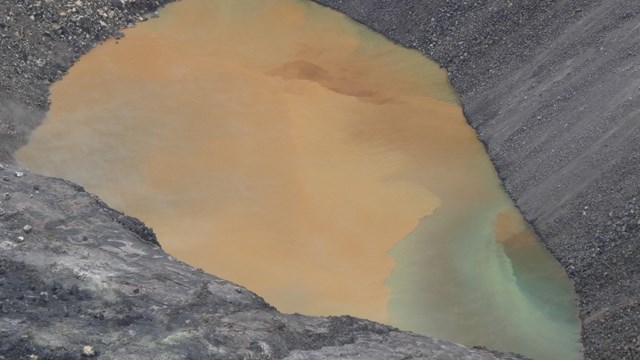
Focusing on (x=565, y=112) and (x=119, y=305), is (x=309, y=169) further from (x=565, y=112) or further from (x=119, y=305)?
(x=119, y=305)

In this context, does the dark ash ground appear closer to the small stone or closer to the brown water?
the small stone

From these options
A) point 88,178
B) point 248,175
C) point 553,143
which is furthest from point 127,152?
point 553,143

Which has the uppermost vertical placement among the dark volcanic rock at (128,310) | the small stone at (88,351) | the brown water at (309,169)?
the brown water at (309,169)

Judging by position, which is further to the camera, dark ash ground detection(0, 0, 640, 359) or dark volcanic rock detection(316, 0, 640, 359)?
dark volcanic rock detection(316, 0, 640, 359)

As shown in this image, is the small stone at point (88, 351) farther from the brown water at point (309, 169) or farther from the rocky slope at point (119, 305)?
the brown water at point (309, 169)

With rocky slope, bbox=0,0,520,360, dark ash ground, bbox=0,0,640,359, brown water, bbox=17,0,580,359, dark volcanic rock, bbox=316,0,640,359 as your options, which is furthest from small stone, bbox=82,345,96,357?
dark volcanic rock, bbox=316,0,640,359

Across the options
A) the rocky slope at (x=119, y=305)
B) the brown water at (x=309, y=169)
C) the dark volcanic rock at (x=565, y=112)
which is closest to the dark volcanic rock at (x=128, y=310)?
the rocky slope at (x=119, y=305)
